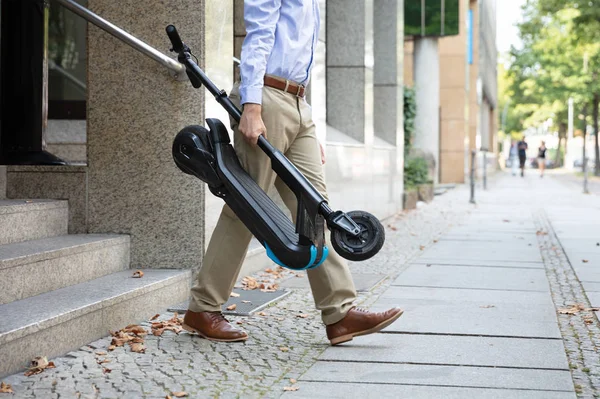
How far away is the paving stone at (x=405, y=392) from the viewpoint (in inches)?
148

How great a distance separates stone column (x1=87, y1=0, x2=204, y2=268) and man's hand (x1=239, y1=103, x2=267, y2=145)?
1598 millimetres

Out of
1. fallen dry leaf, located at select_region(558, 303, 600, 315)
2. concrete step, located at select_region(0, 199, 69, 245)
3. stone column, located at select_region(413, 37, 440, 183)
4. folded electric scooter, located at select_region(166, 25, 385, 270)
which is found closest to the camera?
folded electric scooter, located at select_region(166, 25, 385, 270)

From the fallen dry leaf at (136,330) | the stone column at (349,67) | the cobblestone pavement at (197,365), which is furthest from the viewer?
the stone column at (349,67)

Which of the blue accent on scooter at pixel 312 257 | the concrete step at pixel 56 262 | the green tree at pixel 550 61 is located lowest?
the concrete step at pixel 56 262

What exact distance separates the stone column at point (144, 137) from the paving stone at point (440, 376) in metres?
1.98

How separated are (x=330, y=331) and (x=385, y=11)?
10.2m

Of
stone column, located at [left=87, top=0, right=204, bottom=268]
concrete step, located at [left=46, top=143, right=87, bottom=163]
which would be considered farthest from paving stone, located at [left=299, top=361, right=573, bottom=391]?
concrete step, located at [left=46, top=143, right=87, bottom=163]

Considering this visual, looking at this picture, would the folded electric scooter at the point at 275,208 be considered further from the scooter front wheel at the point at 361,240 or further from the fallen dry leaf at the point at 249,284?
the fallen dry leaf at the point at 249,284

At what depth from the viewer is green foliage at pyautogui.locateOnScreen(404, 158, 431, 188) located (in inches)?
691

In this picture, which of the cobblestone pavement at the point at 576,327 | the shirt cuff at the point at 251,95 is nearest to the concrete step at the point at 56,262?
the shirt cuff at the point at 251,95

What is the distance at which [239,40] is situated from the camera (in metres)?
8.61

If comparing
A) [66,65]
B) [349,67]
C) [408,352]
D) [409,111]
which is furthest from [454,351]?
[409,111]

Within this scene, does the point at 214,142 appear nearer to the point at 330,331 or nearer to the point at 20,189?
the point at 330,331

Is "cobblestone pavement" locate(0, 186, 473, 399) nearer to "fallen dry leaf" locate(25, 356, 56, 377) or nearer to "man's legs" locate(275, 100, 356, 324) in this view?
"fallen dry leaf" locate(25, 356, 56, 377)
